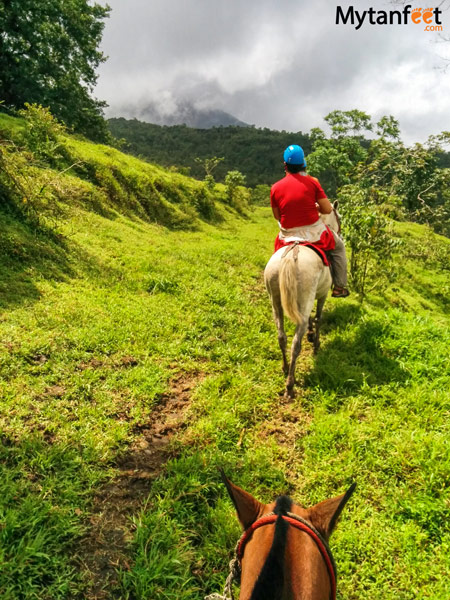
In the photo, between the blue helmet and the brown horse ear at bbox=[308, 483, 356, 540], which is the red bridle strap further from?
the blue helmet

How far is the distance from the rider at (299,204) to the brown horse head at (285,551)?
3687 mm

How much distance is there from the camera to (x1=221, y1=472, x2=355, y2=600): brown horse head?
0.98m

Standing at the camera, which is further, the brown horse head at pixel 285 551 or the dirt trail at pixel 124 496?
the dirt trail at pixel 124 496

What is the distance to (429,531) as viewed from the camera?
2.50m

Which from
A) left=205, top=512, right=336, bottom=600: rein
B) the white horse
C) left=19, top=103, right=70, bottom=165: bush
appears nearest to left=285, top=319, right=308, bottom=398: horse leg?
the white horse

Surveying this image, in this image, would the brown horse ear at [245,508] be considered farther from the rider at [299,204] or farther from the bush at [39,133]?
the bush at [39,133]

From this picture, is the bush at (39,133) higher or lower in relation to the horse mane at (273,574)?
higher

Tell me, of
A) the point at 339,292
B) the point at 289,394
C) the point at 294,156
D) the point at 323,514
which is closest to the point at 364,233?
the point at 339,292

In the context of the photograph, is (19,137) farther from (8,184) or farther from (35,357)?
(35,357)

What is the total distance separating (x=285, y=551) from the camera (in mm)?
1101

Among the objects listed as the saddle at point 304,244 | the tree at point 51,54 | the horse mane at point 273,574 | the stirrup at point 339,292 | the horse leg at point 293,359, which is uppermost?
the tree at point 51,54

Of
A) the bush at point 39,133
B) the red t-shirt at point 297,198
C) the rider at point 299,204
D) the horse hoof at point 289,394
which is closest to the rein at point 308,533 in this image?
the horse hoof at point 289,394

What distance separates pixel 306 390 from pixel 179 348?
1.97 m

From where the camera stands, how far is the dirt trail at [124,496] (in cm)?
209
